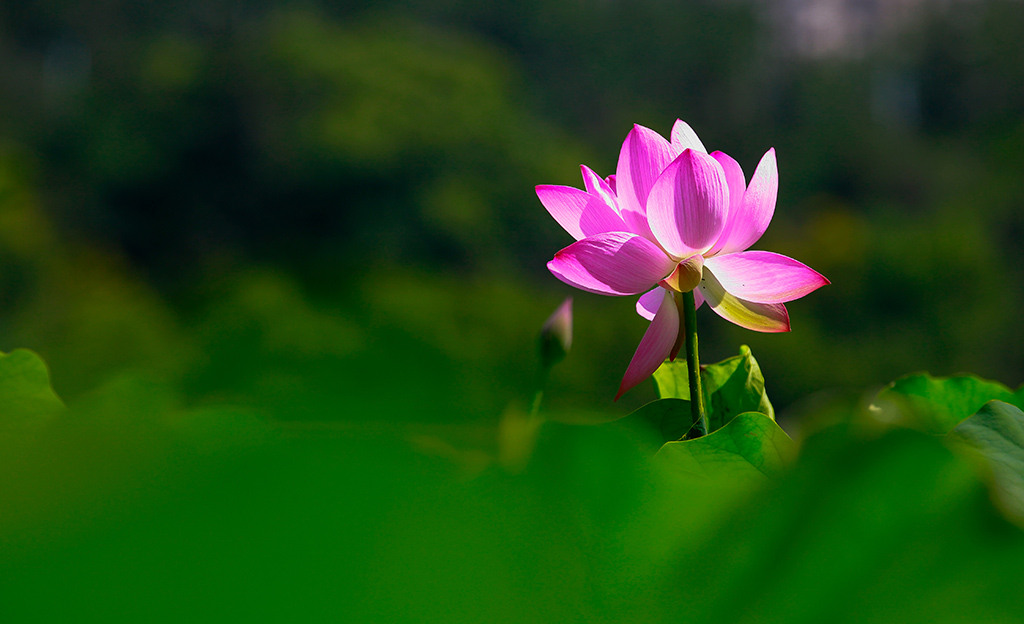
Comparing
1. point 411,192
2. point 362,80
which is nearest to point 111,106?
point 362,80

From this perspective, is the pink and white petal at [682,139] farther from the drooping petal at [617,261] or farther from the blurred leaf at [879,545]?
the blurred leaf at [879,545]

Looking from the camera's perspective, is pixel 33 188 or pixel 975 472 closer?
pixel 975 472

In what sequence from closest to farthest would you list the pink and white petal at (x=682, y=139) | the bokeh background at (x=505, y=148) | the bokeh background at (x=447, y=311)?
1. the bokeh background at (x=447, y=311)
2. the pink and white petal at (x=682, y=139)
3. the bokeh background at (x=505, y=148)

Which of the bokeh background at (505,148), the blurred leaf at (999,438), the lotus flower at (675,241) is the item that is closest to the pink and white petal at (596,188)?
the lotus flower at (675,241)

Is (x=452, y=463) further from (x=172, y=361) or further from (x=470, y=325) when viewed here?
(x=470, y=325)

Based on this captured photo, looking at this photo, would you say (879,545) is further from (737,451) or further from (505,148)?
(505,148)

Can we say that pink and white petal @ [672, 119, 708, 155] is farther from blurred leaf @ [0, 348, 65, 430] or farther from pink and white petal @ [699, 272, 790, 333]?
blurred leaf @ [0, 348, 65, 430]

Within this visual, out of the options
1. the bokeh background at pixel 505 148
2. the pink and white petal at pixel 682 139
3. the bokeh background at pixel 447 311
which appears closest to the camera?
the bokeh background at pixel 447 311
